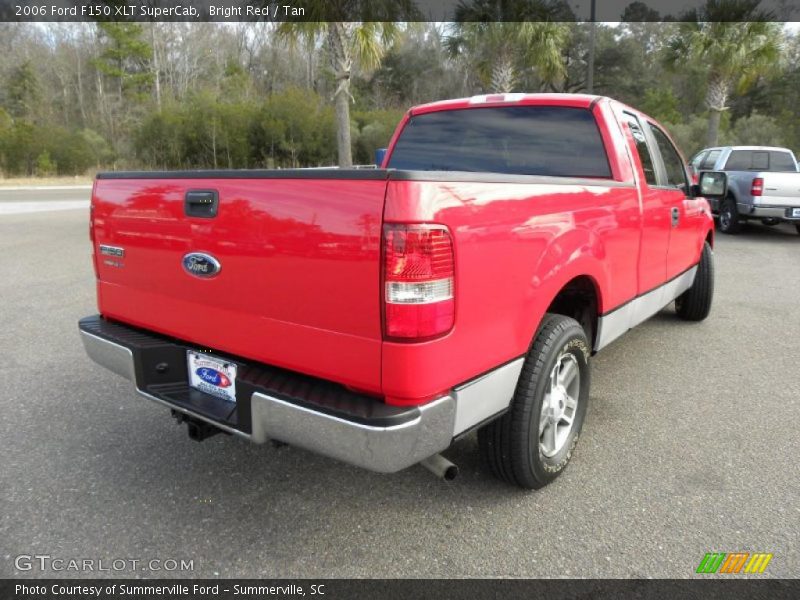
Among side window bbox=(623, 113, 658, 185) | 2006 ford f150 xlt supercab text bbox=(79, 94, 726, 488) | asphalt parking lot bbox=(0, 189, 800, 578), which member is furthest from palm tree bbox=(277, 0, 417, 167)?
2006 ford f150 xlt supercab text bbox=(79, 94, 726, 488)

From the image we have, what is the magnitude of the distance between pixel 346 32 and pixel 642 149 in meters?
10.1

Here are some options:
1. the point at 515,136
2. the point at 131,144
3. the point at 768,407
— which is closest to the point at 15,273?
the point at 515,136

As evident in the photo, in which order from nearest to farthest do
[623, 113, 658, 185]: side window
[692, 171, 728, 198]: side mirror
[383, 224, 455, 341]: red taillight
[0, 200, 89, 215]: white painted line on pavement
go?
[383, 224, 455, 341]: red taillight
[623, 113, 658, 185]: side window
[692, 171, 728, 198]: side mirror
[0, 200, 89, 215]: white painted line on pavement

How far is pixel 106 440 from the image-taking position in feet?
10.7

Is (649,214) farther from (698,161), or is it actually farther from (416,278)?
(698,161)

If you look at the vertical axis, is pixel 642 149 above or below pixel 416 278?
above

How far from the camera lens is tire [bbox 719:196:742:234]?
11586 millimetres

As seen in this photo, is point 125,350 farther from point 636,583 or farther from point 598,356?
point 598,356

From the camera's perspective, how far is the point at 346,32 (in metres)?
12.4

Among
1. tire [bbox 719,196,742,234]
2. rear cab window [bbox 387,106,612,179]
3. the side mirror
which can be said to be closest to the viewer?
rear cab window [bbox 387,106,612,179]

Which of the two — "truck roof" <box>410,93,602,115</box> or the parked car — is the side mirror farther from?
A: the parked car

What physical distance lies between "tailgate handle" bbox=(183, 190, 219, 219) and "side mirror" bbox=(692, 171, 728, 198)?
4071 millimetres

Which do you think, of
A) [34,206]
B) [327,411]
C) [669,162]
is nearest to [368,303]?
[327,411]

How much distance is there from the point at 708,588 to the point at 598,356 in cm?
262
